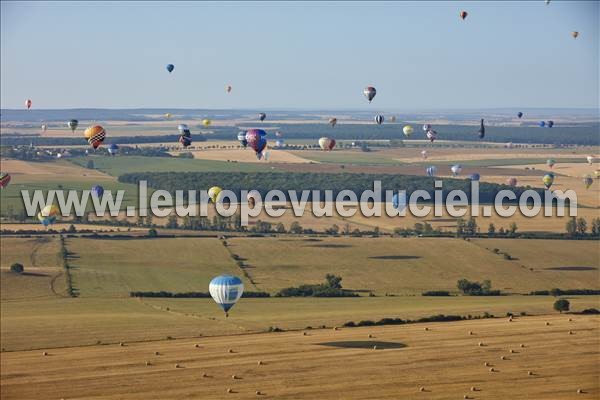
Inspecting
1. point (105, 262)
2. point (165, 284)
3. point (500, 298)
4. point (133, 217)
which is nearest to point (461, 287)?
point (500, 298)

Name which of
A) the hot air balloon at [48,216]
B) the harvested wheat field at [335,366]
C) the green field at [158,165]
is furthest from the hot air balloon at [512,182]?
the harvested wheat field at [335,366]

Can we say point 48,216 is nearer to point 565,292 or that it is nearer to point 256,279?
point 256,279

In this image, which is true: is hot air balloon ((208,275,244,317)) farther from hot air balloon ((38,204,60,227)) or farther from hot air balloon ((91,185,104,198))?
hot air balloon ((91,185,104,198))

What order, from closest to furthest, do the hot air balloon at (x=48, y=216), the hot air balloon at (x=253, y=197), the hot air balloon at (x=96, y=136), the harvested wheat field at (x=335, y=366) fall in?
the harvested wheat field at (x=335, y=366) < the hot air balloon at (x=96, y=136) < the hot air balloon at (x=48, y=216) < the hot air balloon at (x=253, y=197)

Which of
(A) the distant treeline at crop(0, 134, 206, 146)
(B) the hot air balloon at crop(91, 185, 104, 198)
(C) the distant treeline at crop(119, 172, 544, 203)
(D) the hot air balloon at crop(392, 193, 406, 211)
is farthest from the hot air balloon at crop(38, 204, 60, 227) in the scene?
(A) the distant treeline at crop(0, 134, 206, 146)

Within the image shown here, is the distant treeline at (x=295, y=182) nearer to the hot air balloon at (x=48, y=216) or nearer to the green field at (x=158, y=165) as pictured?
the green field at (x=158, y=165)

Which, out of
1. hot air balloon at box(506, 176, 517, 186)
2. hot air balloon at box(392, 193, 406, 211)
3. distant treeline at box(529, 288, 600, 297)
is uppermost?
hot air balloon at box(506, 176, 517, 186)
